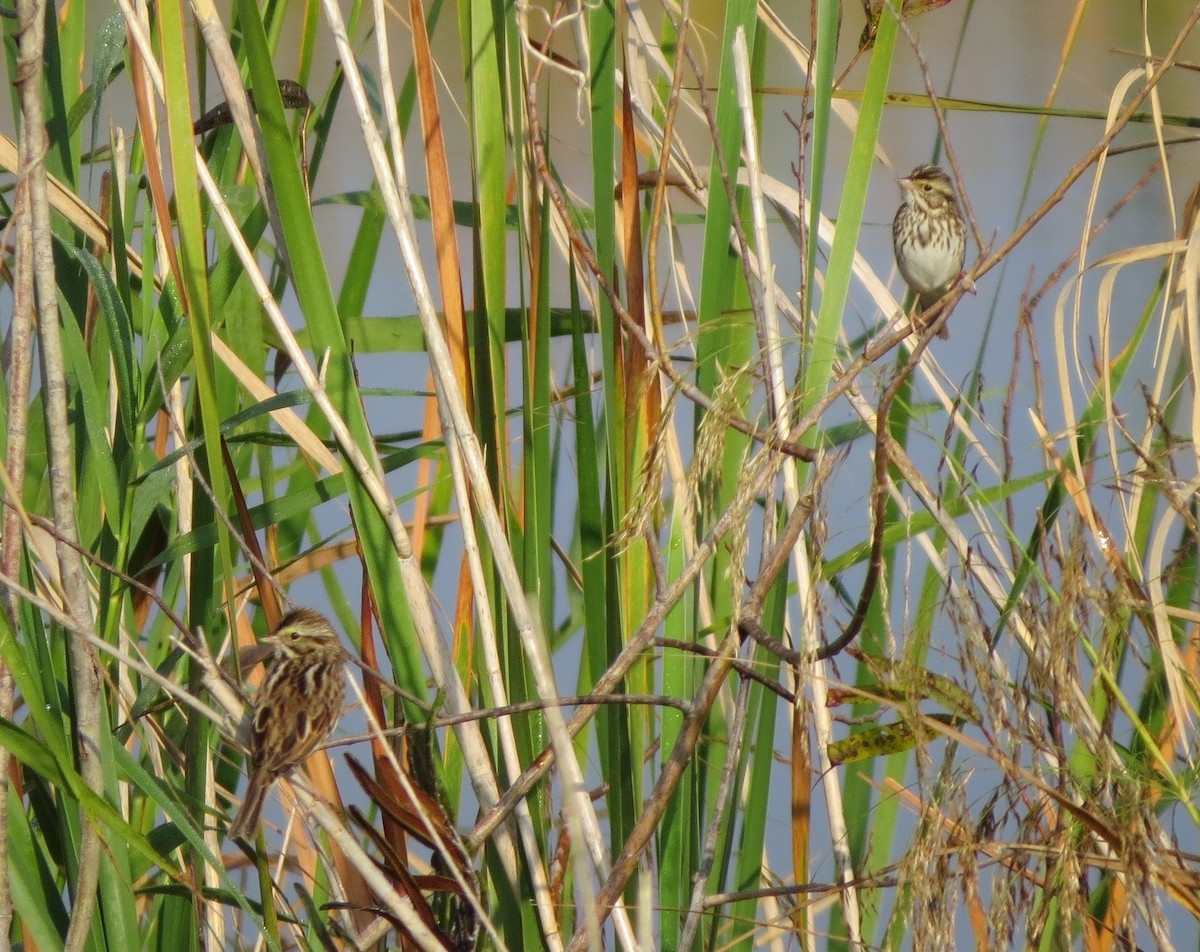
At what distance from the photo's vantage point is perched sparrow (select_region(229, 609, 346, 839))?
1.60 metres

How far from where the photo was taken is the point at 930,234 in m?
3.35

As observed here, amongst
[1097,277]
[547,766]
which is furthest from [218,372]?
[1097,277]

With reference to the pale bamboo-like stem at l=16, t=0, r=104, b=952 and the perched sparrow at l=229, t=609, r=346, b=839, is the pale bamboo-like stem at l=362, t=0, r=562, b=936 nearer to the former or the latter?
the perched sparrow at l=229, t=609, r=346, b=839

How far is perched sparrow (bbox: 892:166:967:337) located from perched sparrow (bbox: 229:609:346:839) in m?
1.95

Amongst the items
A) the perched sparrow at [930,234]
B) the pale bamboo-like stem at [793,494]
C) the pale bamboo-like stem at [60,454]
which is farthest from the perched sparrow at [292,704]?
the perched sparrow at [930,234]

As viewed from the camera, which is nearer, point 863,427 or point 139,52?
point 139,52

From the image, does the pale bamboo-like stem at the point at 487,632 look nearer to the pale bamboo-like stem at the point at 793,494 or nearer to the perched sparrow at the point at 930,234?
the pale bamboo-like stem at the point at 793,494

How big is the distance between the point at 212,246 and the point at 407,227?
1.81 meters

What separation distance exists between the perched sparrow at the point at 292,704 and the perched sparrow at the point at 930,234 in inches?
76.7

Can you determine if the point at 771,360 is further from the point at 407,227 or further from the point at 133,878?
the point at 133,878

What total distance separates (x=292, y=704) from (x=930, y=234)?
7.42 ft

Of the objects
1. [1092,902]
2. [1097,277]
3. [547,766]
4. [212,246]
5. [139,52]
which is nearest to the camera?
[547,766]

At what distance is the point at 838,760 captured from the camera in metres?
1.53

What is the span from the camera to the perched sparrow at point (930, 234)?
3291 mm
